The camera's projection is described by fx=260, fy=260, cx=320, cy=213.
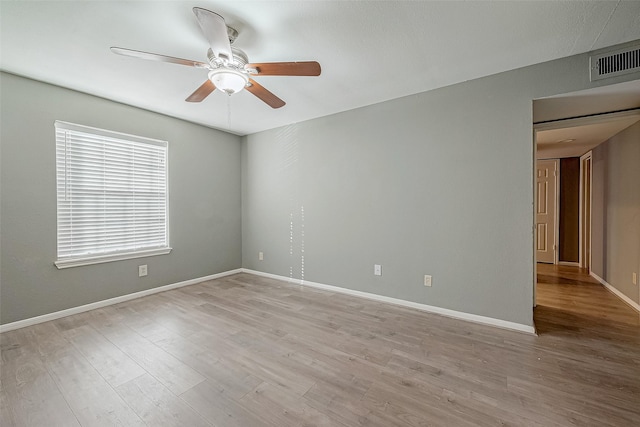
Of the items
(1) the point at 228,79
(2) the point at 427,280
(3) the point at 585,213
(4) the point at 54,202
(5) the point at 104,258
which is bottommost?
(2) the point at 427,280

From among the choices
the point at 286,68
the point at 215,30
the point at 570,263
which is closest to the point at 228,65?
the point at 215,30

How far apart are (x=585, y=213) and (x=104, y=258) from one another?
743 cm

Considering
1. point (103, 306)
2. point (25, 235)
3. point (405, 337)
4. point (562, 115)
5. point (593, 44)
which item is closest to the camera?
point (593, 44)

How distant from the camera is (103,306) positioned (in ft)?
10.1

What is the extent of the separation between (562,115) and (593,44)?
33.9 inches

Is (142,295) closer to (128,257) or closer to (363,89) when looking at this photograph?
(128,257)

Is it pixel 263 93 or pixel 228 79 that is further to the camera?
pixel 263 93

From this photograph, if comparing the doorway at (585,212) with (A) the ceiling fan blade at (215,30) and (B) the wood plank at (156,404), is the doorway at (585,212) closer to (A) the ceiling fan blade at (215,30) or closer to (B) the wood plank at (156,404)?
(A) the ceiling fan blade at (215,30)

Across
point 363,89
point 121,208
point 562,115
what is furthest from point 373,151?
point 121,208

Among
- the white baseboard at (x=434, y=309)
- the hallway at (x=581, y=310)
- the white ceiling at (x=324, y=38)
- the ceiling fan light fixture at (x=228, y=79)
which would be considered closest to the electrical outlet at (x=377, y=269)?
the white baseboard at (x=434, y=309)

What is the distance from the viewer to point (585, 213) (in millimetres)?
4590

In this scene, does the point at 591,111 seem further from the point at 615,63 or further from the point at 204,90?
the point at 204,90

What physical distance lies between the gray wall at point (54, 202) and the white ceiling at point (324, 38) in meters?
0.28

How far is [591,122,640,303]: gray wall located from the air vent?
139 centimetres
